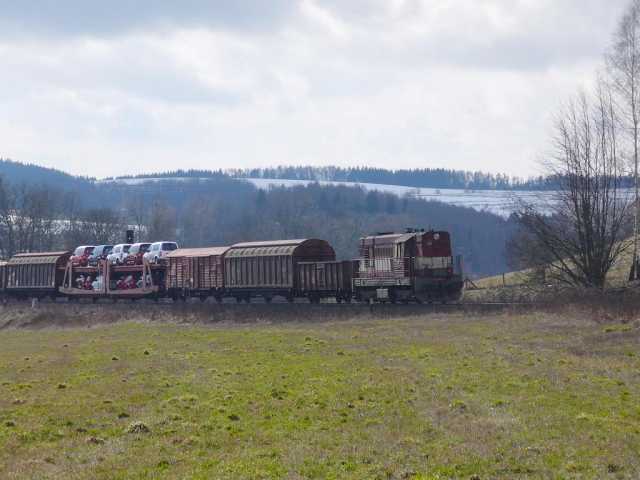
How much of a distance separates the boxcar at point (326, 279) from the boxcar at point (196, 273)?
672 centimetres

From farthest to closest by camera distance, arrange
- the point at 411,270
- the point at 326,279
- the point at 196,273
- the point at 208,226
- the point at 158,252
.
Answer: the point at 208,226 → the point at 158,252 → the point at 196,273 → the point at 326,279 → the point at 411,270

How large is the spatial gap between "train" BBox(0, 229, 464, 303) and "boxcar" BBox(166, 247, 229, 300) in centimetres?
6

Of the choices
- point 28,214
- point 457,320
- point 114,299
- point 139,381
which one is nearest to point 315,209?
point 28,214

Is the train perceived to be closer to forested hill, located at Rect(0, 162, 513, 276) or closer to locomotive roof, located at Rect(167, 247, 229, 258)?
locomotive roof, located at Rect(167, 247, 229, 258)

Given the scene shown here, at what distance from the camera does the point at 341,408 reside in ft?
53.5

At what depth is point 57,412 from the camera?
17.1m

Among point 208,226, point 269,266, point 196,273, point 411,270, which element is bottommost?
point 196,273

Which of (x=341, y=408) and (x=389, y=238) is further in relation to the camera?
(x=389, y=238)

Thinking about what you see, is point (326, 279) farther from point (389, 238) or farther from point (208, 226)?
point (208, 226)

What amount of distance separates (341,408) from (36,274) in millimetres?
52442

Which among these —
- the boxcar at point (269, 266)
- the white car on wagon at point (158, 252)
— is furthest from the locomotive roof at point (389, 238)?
the white car on wagon at point (158, 252)

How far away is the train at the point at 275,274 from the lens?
39969 millimetres

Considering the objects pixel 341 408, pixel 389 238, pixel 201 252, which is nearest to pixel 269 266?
pixel 201 252

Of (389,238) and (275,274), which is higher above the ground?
(389,238)
